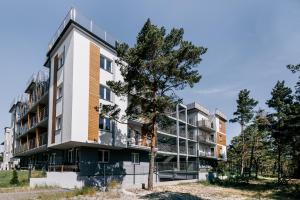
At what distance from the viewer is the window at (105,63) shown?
3238 cm

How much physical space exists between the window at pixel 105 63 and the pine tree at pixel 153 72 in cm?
478

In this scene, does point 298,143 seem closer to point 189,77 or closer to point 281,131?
point 281,131

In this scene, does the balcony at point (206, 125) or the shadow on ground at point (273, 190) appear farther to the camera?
the balcony at point (206, 125)

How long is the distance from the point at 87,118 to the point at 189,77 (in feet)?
33.1

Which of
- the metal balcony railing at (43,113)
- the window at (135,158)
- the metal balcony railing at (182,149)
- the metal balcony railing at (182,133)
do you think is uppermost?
the metal balcony railing at (43,113)

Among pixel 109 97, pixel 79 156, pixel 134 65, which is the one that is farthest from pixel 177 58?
pixel 79 156

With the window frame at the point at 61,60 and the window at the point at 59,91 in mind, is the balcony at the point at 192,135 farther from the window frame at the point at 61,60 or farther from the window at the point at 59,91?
the window frame at the point at 61,60

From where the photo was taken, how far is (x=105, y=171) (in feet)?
104

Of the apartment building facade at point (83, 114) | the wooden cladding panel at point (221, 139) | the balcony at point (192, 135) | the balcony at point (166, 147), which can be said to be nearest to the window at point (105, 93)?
the apartment building facade at point (83, 114)

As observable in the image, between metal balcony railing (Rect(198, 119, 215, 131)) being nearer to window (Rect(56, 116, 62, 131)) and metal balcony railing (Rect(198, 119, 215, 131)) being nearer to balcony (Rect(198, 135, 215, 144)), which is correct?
balcony (Rect(198, 135, 215, 144))

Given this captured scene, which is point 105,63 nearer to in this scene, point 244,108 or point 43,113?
point 43,113

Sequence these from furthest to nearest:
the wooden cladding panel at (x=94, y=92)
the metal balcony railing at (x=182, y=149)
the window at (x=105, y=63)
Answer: the metal balcony railing at (x=182, y=149), the window at (x=105, y=63), the wooden cladding panel at (x=94, y=92)

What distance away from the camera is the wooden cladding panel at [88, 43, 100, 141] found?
29.0 m

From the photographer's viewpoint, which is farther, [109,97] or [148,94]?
[109,97]
